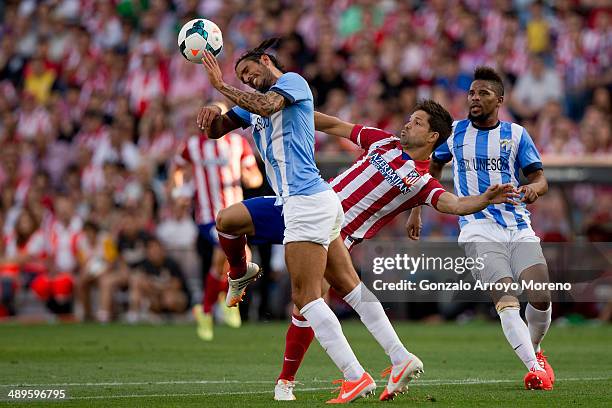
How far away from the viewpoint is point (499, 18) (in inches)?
797

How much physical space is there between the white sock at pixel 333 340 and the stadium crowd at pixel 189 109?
943cm

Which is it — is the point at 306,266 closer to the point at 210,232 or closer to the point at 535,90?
the point at 210,232

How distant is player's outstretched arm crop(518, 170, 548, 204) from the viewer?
8.89m

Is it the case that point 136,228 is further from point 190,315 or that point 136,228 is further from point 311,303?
point 311,303

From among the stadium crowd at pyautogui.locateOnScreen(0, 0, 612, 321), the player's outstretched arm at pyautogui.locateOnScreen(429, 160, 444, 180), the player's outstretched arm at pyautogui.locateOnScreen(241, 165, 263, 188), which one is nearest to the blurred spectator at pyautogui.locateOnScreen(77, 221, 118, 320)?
the stadium crowd at pyautogui.locateOnScreen(0, 0, 612, 321)

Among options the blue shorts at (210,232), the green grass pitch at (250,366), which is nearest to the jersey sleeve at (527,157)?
the green grass pitch at (250,366)

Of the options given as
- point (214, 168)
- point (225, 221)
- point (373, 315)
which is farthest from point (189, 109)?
point (373, 315)

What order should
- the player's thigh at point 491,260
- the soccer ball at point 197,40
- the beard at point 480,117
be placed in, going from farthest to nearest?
the beard at point 480,117
the player's thigh at point 491,260
the soccer ball at point 197,40

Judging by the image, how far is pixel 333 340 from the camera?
7.99 meters

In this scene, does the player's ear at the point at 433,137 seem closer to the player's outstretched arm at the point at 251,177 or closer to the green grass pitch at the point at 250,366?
the green grass pitch at the point at 250,366

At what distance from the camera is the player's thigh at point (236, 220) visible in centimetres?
871

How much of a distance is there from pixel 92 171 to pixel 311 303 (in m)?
13.7

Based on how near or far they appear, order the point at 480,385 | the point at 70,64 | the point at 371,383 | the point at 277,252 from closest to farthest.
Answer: the point at 371,383 → the point at 480,385 → the point at 277,252 → the point at 70,64

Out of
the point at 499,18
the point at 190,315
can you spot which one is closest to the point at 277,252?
the point at 190,315
